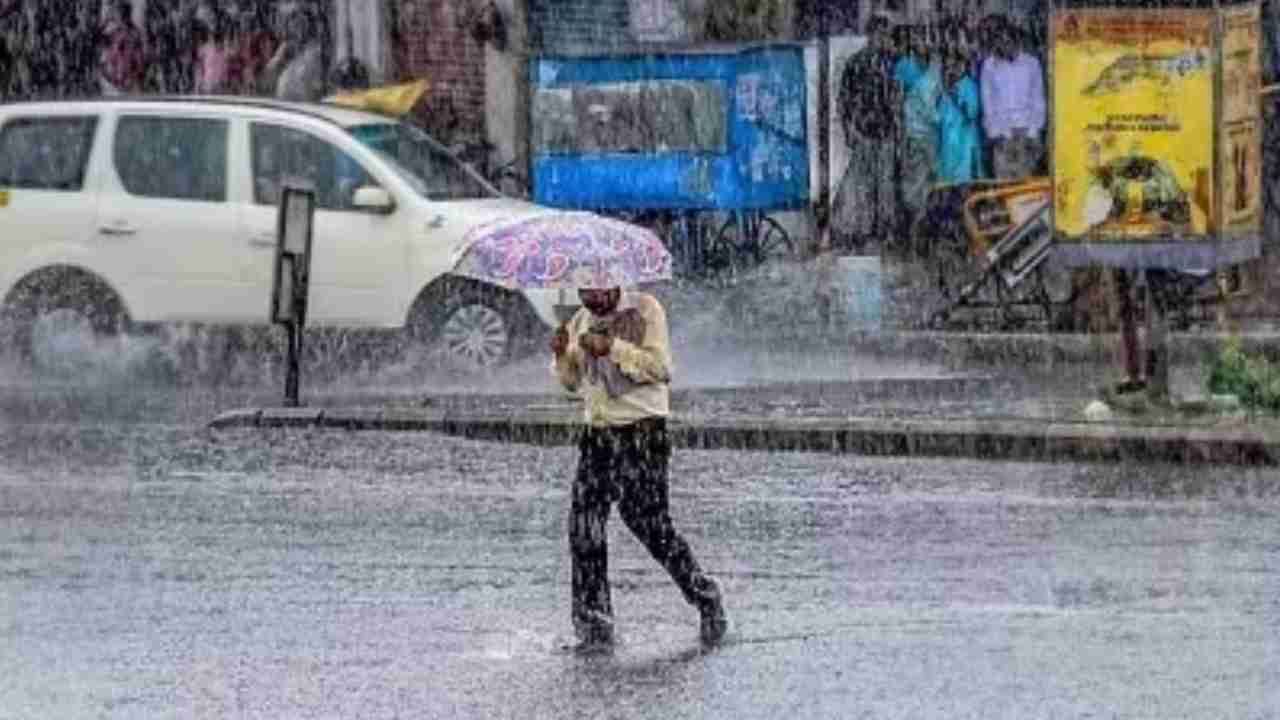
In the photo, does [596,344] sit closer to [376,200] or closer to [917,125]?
[376,200]

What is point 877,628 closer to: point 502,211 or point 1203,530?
point 1203,530

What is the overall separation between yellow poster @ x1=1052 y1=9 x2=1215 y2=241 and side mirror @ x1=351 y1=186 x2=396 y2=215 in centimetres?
428

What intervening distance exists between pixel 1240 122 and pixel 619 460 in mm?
8093

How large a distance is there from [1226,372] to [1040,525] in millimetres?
3671

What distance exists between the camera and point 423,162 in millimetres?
21578

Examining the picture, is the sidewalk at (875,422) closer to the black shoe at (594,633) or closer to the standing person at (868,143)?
the standing person at (868,143)

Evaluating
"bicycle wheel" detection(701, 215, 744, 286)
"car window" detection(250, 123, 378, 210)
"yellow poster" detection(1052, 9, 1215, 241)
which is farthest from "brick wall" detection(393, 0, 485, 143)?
"yellow poster" detection(1052, 9, 1215, 241)

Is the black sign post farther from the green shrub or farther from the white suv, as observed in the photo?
the green shrub

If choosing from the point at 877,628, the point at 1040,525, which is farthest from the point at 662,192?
the point at 877,628

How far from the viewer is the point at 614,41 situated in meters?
28.2

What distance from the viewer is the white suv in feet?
68.6

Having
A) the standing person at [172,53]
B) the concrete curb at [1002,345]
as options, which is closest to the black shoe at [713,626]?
the concrete curb at [1002,345]

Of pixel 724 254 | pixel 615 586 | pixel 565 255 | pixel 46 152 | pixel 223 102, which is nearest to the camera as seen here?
pixel 565 255

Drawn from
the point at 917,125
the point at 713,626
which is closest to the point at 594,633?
the point at 713,626
